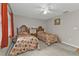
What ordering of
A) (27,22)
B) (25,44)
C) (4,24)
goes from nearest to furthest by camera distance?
1. (4,24)
2. (27,22)
3. (25,44)

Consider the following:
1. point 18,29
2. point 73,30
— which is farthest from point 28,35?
point 73,30

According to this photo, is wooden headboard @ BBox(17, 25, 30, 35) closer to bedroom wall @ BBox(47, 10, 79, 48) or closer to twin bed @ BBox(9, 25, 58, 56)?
twin bed @ BBox(9, 25, 58, 56)

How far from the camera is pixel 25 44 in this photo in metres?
2.61

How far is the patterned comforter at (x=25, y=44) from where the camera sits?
2.41m

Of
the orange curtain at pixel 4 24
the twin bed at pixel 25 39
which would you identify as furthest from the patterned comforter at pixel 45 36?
the orange curtain at pixel 4 24

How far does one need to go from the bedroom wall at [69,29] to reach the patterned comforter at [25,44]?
27.7 inches

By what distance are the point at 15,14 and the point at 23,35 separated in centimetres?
65

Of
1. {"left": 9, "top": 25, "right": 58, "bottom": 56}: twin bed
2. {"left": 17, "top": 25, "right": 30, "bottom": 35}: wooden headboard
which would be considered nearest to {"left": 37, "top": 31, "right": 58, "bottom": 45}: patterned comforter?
{"left": 9, "top": 25, "right": 58, "bottom": 56}: twin bed

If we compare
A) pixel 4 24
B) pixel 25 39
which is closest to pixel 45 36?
pixel 25 39

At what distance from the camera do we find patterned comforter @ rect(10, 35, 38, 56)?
7.92 ft

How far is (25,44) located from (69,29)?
144 cm

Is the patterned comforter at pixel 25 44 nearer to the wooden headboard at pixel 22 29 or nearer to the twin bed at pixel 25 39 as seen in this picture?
the twin bed at pixel 25 39

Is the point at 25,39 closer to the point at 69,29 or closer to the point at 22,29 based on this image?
the point at 22,29

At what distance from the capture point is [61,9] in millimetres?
2375
